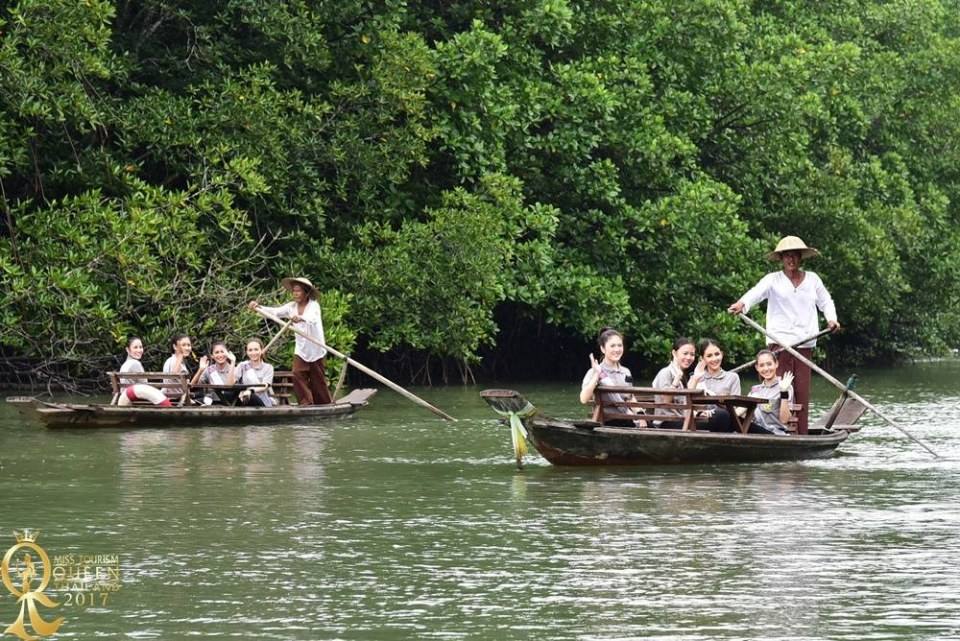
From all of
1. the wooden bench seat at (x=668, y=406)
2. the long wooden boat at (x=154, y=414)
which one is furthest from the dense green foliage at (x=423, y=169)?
the wooden bench seat at (x=668, y=406)

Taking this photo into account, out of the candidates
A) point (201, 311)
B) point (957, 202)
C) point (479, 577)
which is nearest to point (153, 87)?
point (201, 311)

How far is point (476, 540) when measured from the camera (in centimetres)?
1115

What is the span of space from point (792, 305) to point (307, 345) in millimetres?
6054

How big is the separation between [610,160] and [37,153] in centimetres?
905

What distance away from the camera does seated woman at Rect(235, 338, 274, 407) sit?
1977 cm

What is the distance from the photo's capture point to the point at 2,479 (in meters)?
14.3

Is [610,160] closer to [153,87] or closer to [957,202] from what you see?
[153,87]

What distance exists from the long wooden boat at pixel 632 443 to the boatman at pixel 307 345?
5.93m

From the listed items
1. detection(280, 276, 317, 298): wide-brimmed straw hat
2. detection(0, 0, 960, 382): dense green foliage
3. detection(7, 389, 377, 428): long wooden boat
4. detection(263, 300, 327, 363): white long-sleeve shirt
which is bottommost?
detection(7, 389, 377, 428): long wooden boat

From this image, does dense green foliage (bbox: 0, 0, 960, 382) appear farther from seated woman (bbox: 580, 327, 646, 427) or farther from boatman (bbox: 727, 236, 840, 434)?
seated woman (bbox: 580, 327, 646, 427)

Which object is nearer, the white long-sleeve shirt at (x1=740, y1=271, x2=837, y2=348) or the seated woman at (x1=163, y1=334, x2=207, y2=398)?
the white long-sleeve shirt at (x1=740, y1=271, x2=837, y2=348)

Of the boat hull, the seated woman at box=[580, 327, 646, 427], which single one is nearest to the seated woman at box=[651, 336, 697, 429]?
the seated woman at box=[580, 327, 646, 427]

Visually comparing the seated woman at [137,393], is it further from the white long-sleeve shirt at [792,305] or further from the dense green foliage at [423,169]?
the white long-sleeve shirt at [792,305]

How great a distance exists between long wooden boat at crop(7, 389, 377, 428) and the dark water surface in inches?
23.5
